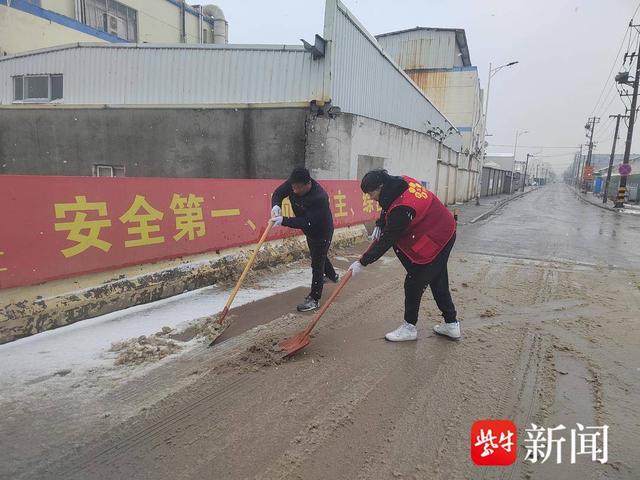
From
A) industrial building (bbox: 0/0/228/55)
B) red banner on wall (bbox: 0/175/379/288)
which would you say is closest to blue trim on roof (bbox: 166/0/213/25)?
industrial building (bbox: 0/0/228/55)

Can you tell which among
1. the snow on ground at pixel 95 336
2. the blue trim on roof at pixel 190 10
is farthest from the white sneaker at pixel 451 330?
the blue trim on roof at pixel 190 10

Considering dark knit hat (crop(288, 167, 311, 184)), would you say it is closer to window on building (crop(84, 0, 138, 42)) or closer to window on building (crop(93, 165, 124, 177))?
window on building (crop(93, 165, 124, 177))

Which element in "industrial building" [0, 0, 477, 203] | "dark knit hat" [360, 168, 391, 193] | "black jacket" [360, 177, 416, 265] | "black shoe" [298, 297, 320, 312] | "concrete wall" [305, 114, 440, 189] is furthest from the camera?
"industrial building" [0, 0, 477, 203]

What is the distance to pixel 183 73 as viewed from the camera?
1208 cm

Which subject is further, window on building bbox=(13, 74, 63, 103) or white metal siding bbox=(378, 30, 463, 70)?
white metal siding bbox=(378, 30, 463, 70)

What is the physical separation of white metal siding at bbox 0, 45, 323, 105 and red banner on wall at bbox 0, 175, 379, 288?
5512 millimetres

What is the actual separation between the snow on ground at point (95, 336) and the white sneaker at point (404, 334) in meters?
1.83

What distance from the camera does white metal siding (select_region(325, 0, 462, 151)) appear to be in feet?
33.6

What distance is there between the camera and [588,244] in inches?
414

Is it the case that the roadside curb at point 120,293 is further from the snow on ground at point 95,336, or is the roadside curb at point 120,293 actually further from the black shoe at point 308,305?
the black shoe at point 308,305

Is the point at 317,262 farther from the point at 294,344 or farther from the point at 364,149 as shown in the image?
the point at 364,149

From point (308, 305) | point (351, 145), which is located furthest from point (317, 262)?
point (351, 145)

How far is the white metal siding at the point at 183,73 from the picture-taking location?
1070 centimetres

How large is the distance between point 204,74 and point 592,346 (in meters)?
11.6
